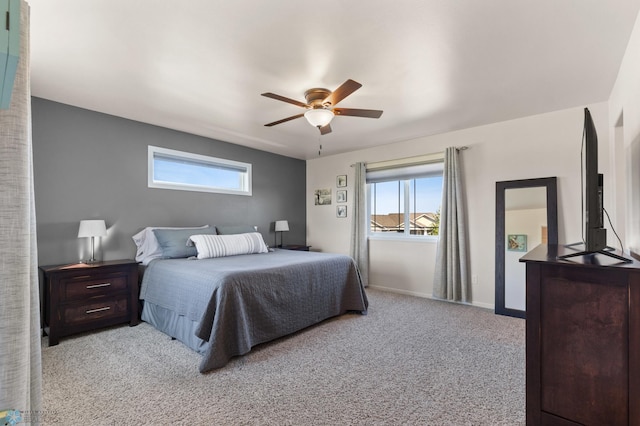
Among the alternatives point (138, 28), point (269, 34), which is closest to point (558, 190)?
point (269, 34)

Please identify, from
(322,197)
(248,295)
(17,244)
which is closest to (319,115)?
(248,295)

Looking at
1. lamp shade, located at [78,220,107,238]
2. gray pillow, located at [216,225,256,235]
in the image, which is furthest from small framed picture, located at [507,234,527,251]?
lamp shade, located at [78,220,107,238]

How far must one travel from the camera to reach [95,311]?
3.12 m

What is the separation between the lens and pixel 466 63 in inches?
96.8

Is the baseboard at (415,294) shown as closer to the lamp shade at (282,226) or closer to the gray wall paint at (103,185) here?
the lamp shade at (282,226)

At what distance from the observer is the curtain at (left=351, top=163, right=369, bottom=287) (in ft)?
16.8

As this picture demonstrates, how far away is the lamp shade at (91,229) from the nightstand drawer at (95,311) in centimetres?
68

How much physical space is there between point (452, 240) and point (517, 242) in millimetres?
722

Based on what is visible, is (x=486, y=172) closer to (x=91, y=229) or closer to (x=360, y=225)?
(x=360, y=225)

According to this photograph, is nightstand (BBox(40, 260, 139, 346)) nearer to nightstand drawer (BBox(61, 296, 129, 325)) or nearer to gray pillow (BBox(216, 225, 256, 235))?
nightstand drawer (BBox(61, 296, 129, 325))

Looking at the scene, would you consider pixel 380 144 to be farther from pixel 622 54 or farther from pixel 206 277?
pixel 206 277

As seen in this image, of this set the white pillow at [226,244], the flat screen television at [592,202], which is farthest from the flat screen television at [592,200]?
the white pillow at [226,244]

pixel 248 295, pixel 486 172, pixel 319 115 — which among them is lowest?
pixel 248 295

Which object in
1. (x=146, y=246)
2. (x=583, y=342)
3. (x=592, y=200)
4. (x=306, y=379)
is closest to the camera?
(x=583, y=342)
